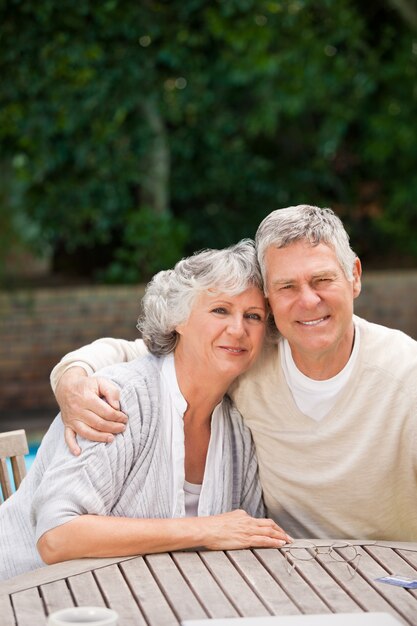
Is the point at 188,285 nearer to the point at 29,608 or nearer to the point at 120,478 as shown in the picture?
the point at 120,478

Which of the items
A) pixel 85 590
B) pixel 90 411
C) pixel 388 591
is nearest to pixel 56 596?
pixel 85 590

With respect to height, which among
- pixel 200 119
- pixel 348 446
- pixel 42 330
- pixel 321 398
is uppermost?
pixel 200 119

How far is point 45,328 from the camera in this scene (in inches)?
349

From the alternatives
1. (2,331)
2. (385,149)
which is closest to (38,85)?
(2,331)

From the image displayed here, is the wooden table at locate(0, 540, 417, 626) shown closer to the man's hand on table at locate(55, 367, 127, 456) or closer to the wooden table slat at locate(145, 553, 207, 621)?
the wooden table slat at locate(145, 553, 207, 621)

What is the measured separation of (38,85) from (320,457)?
6.04m

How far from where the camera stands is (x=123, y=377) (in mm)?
2781

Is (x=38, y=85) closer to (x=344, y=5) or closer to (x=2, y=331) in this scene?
(x=2, y=331)

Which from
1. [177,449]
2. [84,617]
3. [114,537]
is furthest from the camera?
[177,449]

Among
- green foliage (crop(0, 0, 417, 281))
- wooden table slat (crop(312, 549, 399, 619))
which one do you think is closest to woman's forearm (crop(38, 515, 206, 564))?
wooden table slat (crop(312, 549, 399, 619))

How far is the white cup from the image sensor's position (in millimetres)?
1835

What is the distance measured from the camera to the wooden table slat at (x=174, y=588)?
7.04 feet

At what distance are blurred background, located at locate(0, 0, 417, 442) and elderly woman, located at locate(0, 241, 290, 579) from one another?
5.16m

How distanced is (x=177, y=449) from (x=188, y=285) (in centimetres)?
42
